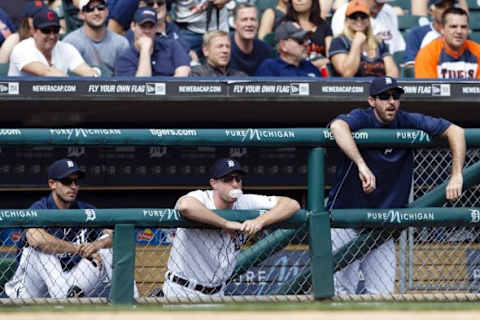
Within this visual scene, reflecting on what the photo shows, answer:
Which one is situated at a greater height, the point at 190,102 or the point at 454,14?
the point at 454,14

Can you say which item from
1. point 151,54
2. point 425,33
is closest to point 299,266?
point 151,54

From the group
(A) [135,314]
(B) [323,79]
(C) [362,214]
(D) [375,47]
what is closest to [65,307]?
(A) [135,314]

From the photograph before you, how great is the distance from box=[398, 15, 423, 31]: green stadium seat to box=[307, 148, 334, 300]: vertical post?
18.5 feet

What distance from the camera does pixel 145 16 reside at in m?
10.1

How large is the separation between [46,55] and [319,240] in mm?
3697

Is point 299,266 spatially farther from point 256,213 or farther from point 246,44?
point 246,44

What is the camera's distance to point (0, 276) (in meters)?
7.75

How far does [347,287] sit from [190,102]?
218 cm

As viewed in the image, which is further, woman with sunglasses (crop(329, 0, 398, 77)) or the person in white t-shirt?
the person in white t-shirt

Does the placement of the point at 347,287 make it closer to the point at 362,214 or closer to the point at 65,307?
the point at 362,214

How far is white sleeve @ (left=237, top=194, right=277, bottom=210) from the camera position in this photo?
23.5 feet

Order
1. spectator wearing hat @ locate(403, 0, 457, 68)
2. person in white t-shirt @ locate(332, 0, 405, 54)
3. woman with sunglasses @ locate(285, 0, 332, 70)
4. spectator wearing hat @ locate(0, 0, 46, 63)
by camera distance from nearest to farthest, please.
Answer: spectator wearing hat @ locate(0, 0, 46, 63), spectator wearing hat @ locate(403, 0, 457, 68), woman with sunglasses @ locate(285, 0, 332, 70), person in white t-shirt @ locate(332, 0, 405, 54)

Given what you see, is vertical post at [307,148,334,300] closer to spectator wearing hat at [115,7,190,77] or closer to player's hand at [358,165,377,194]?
player's hand at [358,165,377,194]

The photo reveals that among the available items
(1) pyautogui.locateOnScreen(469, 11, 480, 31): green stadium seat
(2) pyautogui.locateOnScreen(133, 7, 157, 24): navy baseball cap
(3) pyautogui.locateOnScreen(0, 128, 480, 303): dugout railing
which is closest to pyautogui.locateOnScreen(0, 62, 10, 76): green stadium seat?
(2) pyautogui.locateOnScreen(133, 7, 157, 24): navy baseball cap
